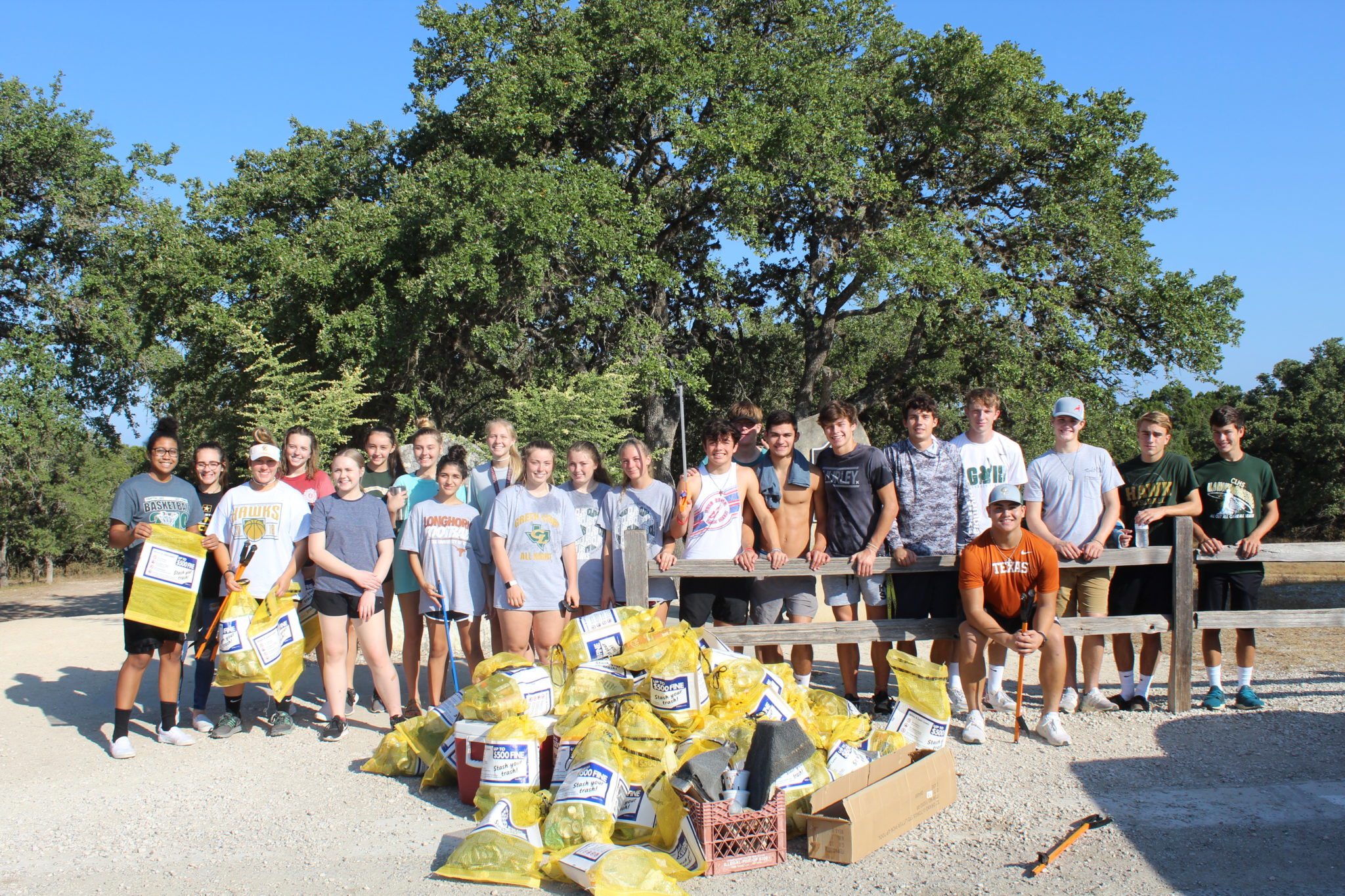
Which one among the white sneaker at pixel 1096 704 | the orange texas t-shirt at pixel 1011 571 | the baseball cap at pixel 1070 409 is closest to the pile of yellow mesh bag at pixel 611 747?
the orange texas t-shirt at pixel 1011 571

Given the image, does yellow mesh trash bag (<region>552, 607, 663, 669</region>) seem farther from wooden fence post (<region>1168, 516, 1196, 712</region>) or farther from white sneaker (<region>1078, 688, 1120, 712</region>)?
wooden fence post (<region>1168, 516, 1196, 712</region>)

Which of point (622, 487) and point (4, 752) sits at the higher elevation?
point (622, 487)

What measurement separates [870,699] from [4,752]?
215 inches

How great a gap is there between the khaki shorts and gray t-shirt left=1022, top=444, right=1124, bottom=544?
0.22m

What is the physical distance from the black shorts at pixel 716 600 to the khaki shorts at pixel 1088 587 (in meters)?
1.97

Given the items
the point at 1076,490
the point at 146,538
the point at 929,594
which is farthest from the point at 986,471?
the point at 146,538

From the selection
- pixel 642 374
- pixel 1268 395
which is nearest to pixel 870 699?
pixel 642 374

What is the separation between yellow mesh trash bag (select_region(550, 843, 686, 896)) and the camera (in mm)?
3311

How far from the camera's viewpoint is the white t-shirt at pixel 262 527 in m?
5.63

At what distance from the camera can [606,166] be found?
749 inches

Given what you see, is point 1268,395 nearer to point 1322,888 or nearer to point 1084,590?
point 1084,590

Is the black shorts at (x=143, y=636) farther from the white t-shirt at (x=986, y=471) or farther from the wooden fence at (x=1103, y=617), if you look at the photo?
the white t-shirt at (x=986, y=471)

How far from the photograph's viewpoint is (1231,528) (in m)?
5.87

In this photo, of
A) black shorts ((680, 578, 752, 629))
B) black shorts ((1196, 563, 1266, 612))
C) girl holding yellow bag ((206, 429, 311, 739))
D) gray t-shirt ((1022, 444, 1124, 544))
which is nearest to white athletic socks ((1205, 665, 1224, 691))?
black shorts ((1196, 563, 1266, 612))
